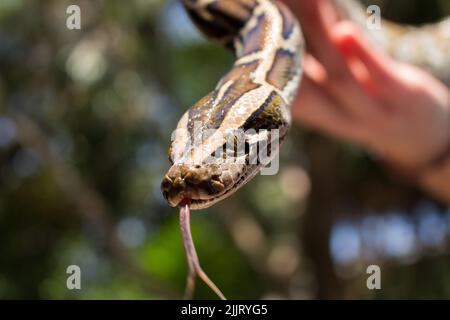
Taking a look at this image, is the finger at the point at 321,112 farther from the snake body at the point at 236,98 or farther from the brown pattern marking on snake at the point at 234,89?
the brown pattern marking on snake at the point at 234,89

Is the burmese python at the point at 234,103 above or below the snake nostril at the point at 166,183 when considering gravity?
above

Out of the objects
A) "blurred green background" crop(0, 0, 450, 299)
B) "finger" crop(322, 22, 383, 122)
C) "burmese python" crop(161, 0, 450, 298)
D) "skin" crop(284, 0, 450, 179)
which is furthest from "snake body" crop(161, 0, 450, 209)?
"blurred green background" crop(0, 0, 450, 299)

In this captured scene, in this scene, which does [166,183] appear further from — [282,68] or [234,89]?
[282,68]

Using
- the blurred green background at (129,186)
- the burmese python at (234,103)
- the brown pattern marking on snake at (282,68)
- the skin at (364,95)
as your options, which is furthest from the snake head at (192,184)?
the blurred green background at (129,186)

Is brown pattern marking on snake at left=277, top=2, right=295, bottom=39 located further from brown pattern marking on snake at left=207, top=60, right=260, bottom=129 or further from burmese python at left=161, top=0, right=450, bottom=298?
brown pattern marking on snake at left=207, top=60, right=260, bottom=129

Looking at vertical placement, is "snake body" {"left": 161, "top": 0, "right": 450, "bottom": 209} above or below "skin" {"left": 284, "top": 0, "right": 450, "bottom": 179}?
below

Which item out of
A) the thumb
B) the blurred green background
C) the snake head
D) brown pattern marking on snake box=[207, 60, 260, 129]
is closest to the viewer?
the snake head

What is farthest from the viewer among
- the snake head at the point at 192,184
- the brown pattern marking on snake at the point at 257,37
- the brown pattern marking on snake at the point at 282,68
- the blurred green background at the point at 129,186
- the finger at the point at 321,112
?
the blurred green background at the point at 129,186

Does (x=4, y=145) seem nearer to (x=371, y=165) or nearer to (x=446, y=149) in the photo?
(x=371, y=165)
